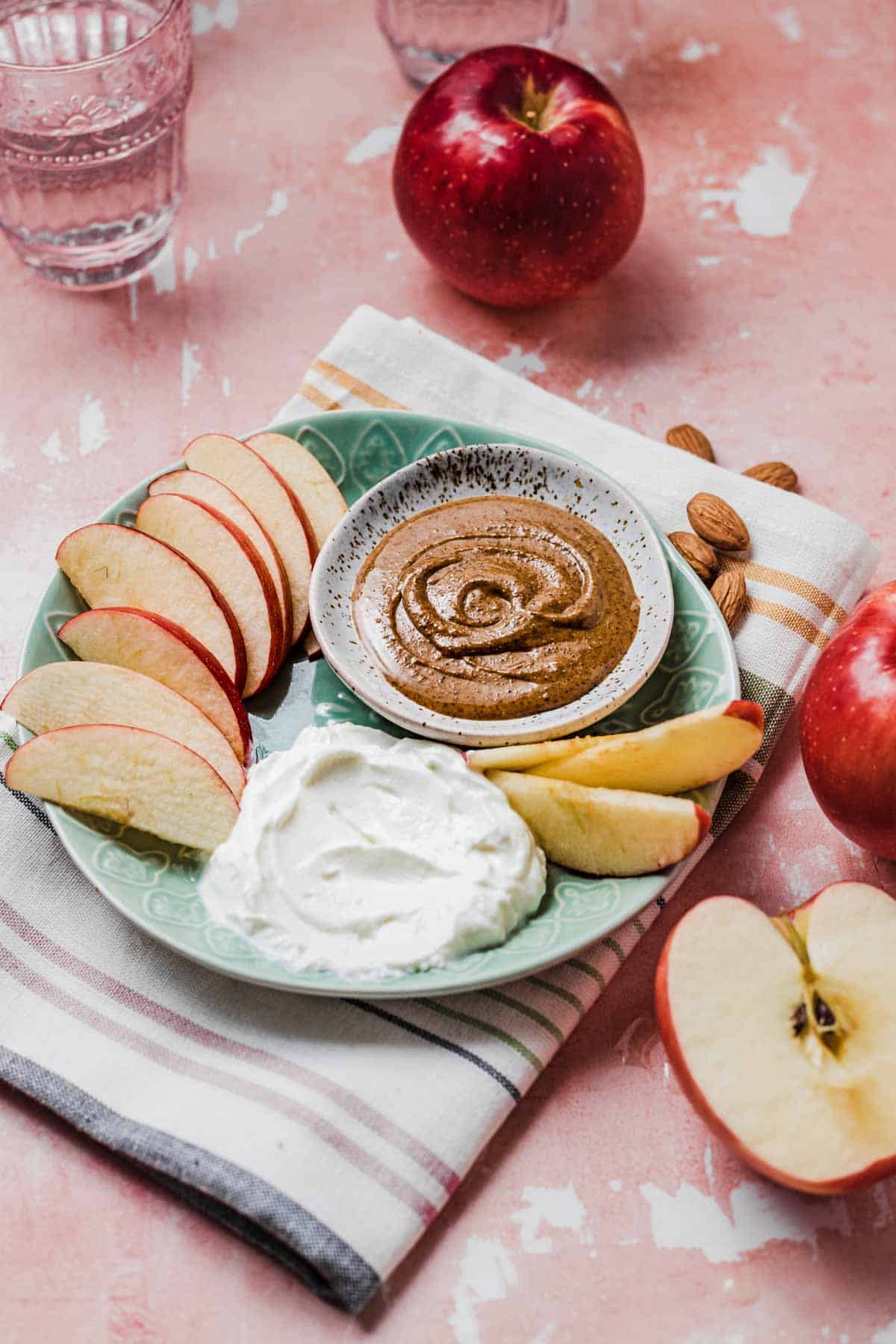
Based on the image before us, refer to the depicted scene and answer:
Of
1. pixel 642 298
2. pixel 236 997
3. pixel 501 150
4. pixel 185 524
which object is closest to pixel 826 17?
pixel 642 298

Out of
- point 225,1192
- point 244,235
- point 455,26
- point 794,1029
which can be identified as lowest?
point 225,1192

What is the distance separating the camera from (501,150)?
7.80 ft

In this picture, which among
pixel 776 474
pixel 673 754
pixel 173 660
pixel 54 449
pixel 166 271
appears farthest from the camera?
pixel 166 271

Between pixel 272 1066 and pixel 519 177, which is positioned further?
pixel 519 177

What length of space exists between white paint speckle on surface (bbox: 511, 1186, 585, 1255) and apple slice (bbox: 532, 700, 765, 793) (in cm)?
53

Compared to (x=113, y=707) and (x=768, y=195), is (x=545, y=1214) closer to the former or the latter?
(x=113, y=707)

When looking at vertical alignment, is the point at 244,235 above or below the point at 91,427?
above

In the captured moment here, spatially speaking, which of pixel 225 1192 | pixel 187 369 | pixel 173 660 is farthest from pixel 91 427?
pixel 225 1192

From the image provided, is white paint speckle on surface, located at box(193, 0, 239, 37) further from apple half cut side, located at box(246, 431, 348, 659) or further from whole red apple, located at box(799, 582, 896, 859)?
whole red apple, located at box(799, 582, 896, 859)

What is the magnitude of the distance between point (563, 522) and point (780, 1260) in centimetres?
111

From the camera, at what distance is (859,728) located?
5.65ft

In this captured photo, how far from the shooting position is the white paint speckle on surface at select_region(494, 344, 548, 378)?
2592 mm

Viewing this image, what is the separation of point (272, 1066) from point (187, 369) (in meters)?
1.46

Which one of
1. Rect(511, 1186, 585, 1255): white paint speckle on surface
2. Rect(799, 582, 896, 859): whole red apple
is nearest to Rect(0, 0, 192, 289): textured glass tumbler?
Rect(799, 582, 896, 859): whole red apple
